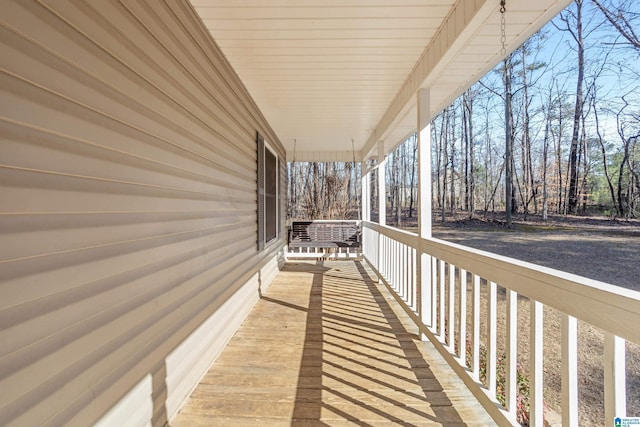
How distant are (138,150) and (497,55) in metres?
2.57

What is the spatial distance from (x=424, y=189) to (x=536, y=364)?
1.75m

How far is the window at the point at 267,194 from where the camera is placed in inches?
171

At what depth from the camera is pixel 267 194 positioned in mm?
5078

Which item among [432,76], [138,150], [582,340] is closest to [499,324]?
[582,340]

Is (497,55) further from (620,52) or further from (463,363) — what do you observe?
(463,363)

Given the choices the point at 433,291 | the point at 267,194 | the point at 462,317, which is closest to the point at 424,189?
the point at 433,291

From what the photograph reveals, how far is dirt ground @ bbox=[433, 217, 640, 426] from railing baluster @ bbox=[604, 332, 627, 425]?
59mm

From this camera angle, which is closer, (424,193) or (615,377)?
(615,377)

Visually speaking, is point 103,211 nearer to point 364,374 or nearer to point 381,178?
point 364,374

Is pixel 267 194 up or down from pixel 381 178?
down

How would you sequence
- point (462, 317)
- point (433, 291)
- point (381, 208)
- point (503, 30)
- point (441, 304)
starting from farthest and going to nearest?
point (381, 208) → point (433, 291) → point (441, 304) → point (462, 317) → point (503, 30)

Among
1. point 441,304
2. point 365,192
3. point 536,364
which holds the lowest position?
point 441,304

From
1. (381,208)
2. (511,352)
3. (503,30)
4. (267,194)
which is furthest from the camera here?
(381,208)

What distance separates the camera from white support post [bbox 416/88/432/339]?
9.57ft
